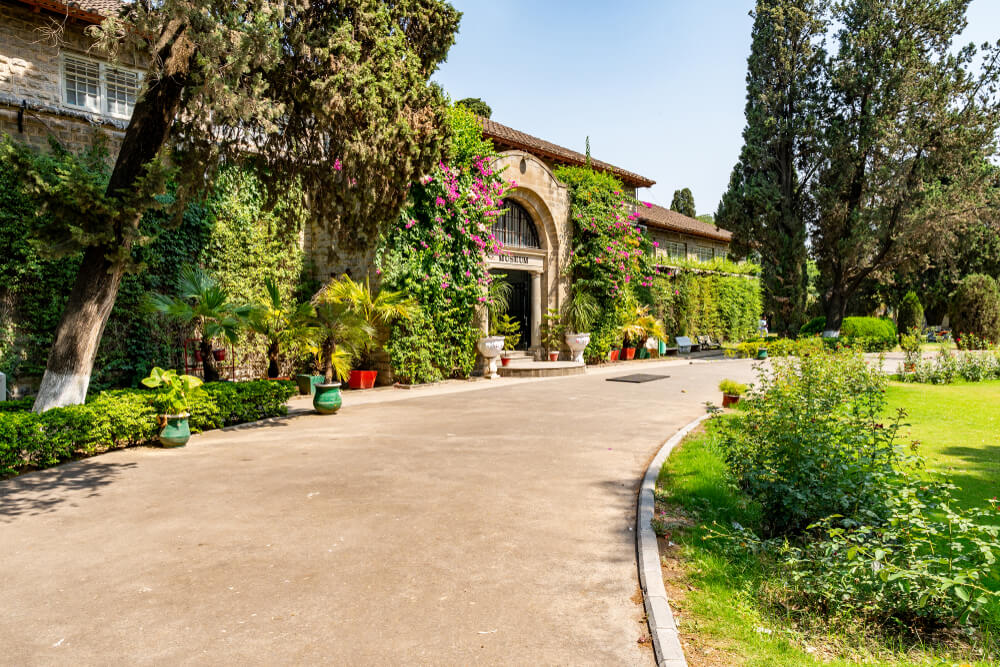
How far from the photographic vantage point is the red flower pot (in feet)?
45.9

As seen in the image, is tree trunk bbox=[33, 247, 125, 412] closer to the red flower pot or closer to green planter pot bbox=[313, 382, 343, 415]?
green planter pot bbox=[313, 382, 343, 415]

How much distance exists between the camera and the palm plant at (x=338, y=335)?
37.8ft

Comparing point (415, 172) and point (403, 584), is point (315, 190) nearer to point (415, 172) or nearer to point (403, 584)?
point (415, 172)

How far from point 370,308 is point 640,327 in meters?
12.0

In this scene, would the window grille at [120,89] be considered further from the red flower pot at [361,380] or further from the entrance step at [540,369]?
the entrance step at [540,369]

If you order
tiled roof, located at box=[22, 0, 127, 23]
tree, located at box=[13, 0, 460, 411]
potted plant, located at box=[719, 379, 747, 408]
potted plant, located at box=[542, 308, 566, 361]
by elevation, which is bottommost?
potted plant, located at box=[719, 379, 747, 408]

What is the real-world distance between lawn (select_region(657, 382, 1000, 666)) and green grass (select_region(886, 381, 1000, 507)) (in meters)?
0.02

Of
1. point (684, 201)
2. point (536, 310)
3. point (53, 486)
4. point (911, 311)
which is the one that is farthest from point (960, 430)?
point (684, 201)

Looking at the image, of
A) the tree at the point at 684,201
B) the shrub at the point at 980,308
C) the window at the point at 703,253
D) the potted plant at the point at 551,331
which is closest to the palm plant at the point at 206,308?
the potted plant at the point at 551,331

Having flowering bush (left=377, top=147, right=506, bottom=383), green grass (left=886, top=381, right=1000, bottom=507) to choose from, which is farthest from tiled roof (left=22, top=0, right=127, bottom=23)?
green grass (left=886, top=381, right=1000, bottom=507)

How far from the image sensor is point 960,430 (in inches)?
329

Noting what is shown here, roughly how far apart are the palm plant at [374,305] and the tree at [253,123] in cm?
316

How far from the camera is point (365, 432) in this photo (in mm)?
8906

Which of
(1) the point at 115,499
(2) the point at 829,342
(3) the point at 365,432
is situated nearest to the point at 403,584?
(1) the point at 115,499
